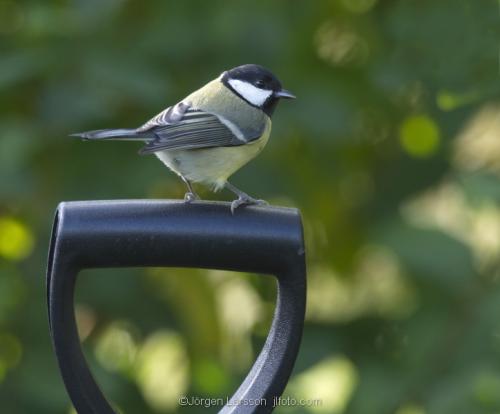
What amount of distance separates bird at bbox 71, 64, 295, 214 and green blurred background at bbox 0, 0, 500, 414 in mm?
220

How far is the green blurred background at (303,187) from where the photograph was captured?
8.63 feet

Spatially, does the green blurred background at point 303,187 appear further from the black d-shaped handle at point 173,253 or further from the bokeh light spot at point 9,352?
the black d-shaped handle at point 173,253

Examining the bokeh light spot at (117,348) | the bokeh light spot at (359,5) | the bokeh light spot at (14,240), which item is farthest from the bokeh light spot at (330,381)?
the bokeh light spot at (359,5)

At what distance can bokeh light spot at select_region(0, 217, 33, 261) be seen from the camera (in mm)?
2879

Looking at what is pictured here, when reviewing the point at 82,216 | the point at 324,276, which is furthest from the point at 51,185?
the point at 82,216

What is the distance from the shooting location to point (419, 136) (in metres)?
3.07

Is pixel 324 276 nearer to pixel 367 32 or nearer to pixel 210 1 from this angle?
pixel 367 32

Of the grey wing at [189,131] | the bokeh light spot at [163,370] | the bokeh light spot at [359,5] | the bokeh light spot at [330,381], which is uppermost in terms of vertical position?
the bokeh light spot at [359,5]

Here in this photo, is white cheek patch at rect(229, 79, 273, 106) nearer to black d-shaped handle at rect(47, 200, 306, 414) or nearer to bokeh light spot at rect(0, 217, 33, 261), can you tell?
bokeh light spot at rect(0, 217, 33, 261)

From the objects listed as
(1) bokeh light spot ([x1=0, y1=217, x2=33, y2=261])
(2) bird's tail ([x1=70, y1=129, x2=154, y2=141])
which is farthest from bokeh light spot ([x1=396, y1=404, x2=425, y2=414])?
(1) bokeh light spot ([x1=0, y1=217, x2=33, y2=261])

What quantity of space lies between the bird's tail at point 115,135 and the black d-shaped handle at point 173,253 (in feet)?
2.13

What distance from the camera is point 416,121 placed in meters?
3.05

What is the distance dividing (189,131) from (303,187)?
0.82m

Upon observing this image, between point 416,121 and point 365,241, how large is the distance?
1.45 ft
